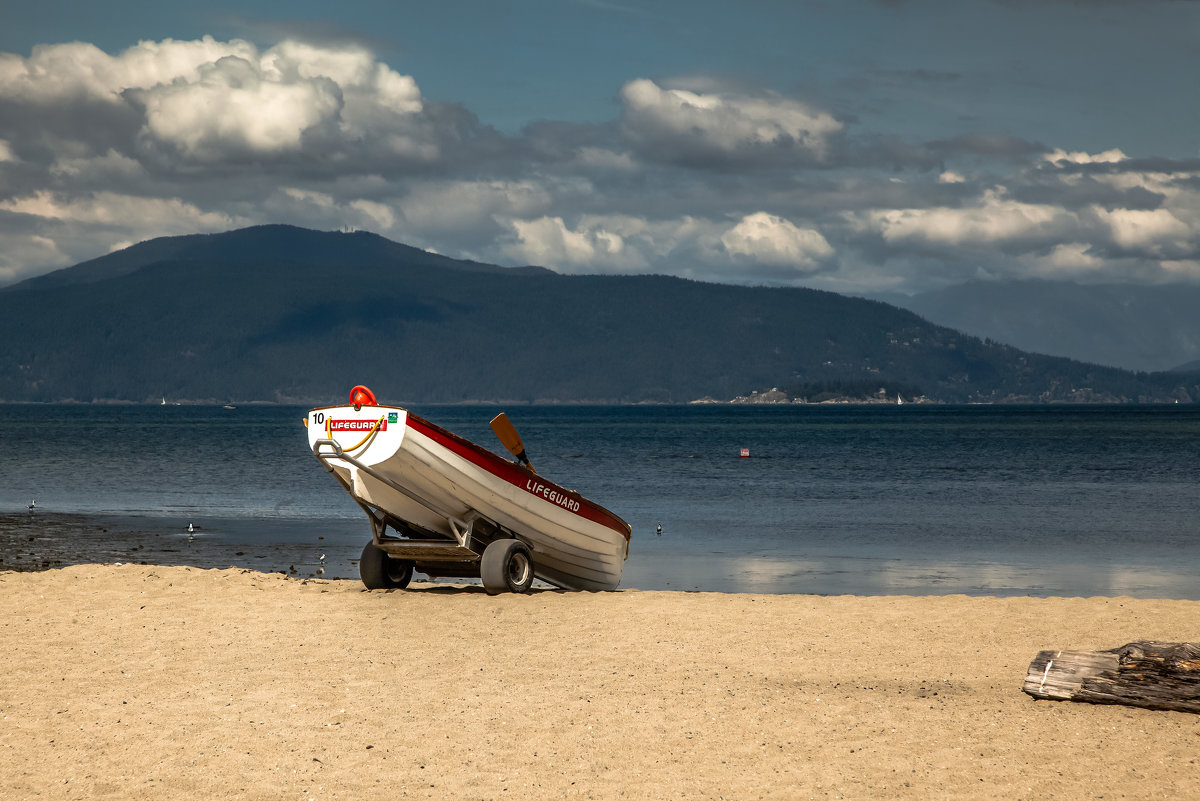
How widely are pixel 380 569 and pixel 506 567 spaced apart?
1832mm

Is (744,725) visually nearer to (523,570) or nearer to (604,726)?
(604,726)

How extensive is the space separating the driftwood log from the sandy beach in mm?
118

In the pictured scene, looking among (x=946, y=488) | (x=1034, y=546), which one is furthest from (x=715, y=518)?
(x=946, y=488)

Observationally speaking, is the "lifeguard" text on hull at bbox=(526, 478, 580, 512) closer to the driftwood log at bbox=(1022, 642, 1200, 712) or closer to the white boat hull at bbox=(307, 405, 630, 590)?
the white boat hull at bbox=(307, 405, 630, 590)

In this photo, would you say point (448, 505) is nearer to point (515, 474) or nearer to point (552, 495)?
point (515, 474)

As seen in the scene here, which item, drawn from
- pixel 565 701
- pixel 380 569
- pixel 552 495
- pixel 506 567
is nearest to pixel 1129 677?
pixel 565 701

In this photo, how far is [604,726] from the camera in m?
Result: 8.78

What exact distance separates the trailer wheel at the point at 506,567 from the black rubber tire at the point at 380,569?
1233 millimetres

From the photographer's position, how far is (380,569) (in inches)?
618

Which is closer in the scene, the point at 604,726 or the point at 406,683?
the point at 604,726

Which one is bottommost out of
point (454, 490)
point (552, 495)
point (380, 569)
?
point (380, 569)

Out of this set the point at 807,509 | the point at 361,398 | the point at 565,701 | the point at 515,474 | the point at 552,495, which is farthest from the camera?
the point at 807,509

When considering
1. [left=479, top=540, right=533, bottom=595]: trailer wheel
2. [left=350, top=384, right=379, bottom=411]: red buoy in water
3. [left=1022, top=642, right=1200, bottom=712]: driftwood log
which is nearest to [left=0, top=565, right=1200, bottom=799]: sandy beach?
[left=1022, top=642, right=1200, bottom=712]: driftwood log

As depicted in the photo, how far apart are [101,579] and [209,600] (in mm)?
2130
